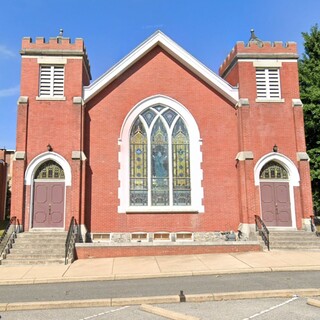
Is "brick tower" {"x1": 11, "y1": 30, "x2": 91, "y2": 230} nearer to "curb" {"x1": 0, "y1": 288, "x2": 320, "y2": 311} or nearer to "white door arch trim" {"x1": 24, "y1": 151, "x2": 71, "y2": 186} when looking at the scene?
"white door arch trim" {"x1": 24, "y1": 151, "x2": 71, "y2": 186}

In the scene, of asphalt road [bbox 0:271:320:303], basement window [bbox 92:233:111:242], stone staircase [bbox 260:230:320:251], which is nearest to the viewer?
asphalt road [bbox 0:271:320:303]

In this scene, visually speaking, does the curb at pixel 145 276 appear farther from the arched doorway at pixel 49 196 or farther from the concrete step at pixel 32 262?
the arched doorway at pixel 49 196

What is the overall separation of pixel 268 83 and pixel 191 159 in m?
5.32

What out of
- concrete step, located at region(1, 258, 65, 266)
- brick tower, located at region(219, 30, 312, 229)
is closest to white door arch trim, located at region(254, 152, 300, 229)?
brick tower, located at region(219, 30, 312, 229)

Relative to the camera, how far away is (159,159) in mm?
17047

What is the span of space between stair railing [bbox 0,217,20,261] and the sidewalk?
1049 mm

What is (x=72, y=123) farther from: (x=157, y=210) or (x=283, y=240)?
(x=283, y=240)

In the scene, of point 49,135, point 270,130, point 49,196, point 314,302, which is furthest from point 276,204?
point 49,135

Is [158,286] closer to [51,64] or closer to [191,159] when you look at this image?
[191,159]

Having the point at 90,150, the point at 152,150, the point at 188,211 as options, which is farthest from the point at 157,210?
the point at 90,150

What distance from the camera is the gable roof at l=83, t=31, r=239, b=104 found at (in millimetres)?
17203

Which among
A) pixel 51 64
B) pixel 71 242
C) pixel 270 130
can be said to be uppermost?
pixel 51 64

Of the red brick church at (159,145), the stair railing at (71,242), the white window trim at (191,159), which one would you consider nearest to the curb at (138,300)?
the stair railing at (71,242)

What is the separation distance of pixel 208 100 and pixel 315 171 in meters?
8.84
